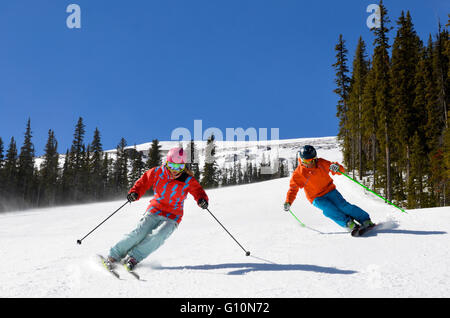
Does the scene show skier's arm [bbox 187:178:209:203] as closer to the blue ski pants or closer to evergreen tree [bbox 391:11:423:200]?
the blue ski pants

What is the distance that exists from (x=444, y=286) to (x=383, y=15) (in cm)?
2645

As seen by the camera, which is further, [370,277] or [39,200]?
[39,200]

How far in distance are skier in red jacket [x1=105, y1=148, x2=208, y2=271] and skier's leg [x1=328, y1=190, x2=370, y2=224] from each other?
251 cm

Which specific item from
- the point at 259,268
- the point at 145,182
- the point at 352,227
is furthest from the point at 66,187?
the point at 259,268

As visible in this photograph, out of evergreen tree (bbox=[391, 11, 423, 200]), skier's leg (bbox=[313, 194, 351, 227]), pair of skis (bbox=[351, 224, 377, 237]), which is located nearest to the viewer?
pair of skis (bbox=[351, 224, 377, 237])

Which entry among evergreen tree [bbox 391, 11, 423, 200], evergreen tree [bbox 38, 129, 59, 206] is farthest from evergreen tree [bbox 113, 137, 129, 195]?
evergreen tree [bbox 391, 11, 423, 200]

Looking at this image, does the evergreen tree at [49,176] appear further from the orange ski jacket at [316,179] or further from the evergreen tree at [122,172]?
the orange ski jacket at [316,179]

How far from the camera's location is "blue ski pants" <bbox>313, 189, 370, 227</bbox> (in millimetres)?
5322

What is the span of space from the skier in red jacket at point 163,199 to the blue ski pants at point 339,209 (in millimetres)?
2364

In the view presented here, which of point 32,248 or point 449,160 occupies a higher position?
point 449,160

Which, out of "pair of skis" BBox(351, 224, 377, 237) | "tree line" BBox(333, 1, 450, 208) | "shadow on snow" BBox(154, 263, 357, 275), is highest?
"tree line" BBox(333, 1, 450, 208)
